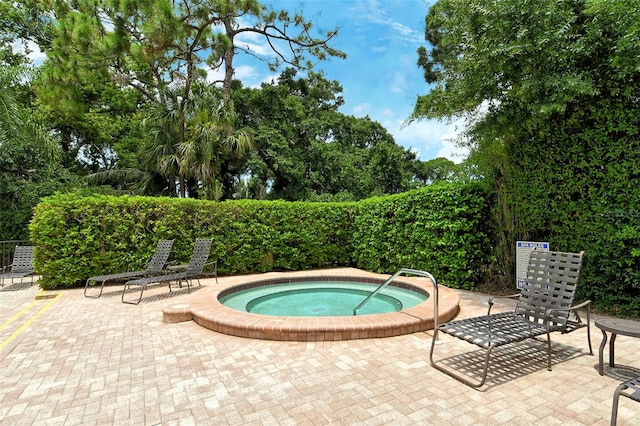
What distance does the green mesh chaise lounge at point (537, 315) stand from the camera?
3.39 m

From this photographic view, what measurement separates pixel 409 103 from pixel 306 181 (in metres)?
10.2

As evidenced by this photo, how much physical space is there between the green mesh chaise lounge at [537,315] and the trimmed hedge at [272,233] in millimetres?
3762

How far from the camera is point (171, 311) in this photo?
5535 mm

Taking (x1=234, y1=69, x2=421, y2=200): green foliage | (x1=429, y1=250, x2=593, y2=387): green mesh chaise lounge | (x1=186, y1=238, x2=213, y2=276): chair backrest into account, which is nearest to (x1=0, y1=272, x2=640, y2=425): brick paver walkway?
(x1=429, y1=250, x2=593, y2=387): green mesh chaise lounge

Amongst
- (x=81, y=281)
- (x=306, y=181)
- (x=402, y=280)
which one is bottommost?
(x=81, y=281)

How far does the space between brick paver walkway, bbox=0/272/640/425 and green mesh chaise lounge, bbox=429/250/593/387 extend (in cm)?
33

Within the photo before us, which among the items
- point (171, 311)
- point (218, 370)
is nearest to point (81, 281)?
point (171, 311)

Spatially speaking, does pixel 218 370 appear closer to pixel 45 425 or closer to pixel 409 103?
pixel 45 425

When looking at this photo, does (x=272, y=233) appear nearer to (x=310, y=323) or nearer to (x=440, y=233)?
(x=440, y=233)

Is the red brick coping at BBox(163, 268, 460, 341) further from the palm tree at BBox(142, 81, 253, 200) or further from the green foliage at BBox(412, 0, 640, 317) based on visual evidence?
the palm tree at BBox(142, 81, 253, 200)

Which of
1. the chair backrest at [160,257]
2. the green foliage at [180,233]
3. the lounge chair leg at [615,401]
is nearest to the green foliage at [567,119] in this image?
the lounge chair leg at [615,401]

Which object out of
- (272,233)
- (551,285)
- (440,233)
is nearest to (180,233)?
(272,233)

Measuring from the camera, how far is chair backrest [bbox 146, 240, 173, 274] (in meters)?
8.30

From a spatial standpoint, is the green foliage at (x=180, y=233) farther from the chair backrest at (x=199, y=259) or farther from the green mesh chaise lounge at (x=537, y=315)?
the green mesh chaise lounge at (x=537, y=315)
